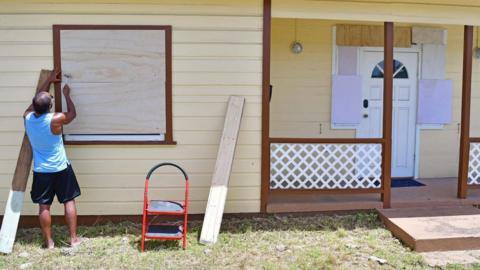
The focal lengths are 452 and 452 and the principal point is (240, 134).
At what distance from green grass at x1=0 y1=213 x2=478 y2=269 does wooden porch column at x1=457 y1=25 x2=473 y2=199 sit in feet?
4.22

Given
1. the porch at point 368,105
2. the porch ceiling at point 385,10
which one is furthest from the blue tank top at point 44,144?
the porch ceiling at point 385,10

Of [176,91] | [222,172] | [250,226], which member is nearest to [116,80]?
[176,91]

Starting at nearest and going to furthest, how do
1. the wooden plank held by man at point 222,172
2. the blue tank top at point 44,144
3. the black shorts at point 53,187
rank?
the blue tank top at point 44,144 → the black shorts at point 53,187 → the wooden plank held by man at point 222,172

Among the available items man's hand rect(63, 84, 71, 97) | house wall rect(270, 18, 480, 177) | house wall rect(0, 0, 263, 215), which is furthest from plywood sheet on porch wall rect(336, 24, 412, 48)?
man's hand rect(63, 84, 71, 97)

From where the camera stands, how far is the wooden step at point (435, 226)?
451 centimetres

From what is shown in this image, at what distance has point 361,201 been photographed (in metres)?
5.50

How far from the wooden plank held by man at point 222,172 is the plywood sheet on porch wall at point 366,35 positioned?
2.26 meters

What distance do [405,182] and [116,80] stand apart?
14.2ft

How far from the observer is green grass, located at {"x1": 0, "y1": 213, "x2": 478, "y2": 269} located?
4.20 meters

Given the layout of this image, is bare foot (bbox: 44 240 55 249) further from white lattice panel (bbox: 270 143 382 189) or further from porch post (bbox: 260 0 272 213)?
white lattice panel (bbox: 270 143 382 189)

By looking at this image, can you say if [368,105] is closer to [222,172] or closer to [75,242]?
[222,172]

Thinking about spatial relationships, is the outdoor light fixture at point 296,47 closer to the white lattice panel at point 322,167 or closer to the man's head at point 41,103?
the white lattice panel at point 322,167

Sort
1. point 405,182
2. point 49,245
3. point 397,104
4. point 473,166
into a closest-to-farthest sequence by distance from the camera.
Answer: point 49,245 → point 473,166 → point 405,182 → point 397,104

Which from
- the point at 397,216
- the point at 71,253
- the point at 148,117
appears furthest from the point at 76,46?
the point at 397,216
